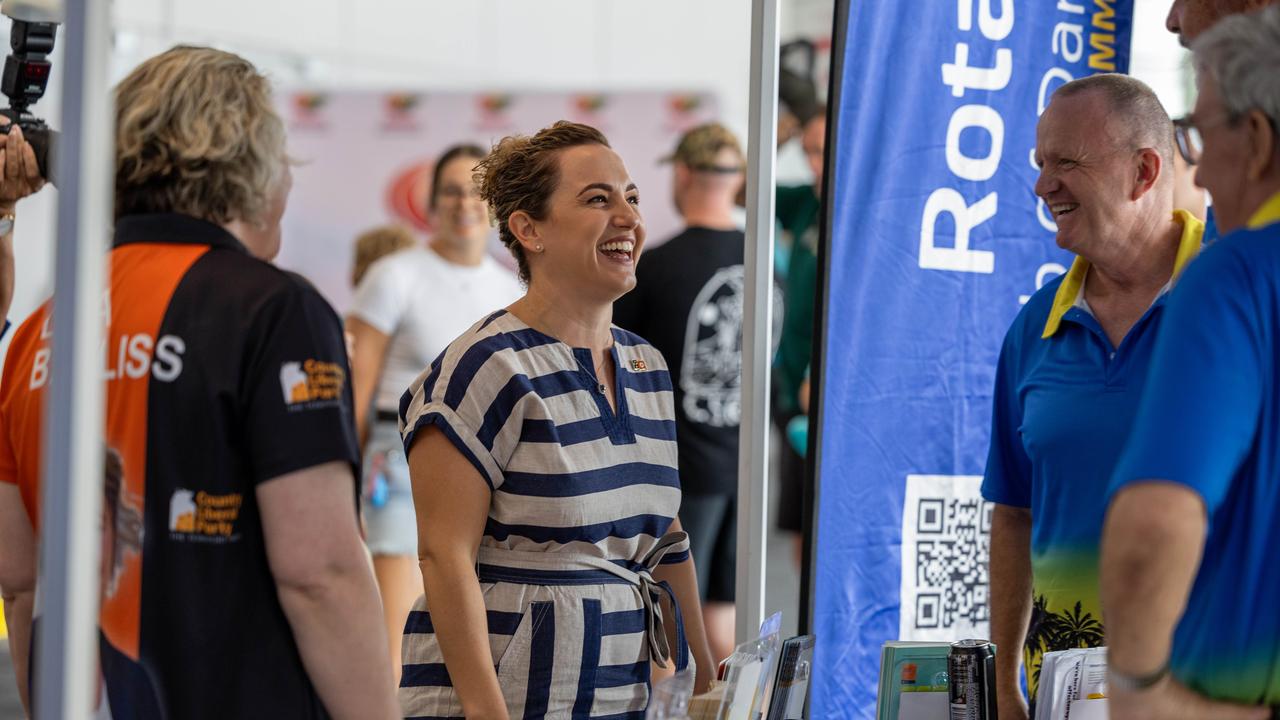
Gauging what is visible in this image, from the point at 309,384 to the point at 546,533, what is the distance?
50 centimetres

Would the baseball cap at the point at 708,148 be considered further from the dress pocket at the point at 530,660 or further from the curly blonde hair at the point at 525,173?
the dress pocket at the point at 530,660

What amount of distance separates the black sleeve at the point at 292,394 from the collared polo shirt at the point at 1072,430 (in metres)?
1.05

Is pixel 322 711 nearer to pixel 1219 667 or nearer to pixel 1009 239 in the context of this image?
pixel 1219 667

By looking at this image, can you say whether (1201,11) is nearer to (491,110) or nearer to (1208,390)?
(1208,390)

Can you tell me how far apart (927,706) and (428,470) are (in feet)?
2.54

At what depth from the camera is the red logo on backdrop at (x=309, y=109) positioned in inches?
343

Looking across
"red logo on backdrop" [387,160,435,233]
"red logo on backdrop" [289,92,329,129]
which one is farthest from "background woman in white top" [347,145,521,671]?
"red logo on backdrop" [289,92,329,129]

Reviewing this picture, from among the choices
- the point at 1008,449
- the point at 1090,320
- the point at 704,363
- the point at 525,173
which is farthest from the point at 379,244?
the point at 1090,320

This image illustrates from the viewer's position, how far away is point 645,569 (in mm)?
2035

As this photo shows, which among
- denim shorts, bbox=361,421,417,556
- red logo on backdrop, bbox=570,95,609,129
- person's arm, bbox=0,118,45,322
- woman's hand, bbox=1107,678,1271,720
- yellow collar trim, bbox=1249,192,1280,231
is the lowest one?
denim shorts, bbox=361,421,417,556

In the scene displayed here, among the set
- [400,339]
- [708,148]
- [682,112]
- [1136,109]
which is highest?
[682,112]

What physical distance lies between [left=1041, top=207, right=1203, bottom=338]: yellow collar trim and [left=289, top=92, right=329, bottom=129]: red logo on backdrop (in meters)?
7.27

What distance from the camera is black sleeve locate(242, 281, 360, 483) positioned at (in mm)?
1511

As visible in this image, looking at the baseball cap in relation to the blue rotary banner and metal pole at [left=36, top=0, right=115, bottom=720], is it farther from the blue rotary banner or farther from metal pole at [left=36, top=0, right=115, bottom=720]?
metal pole at [left=36, top=0, right=115, bottom=720]
